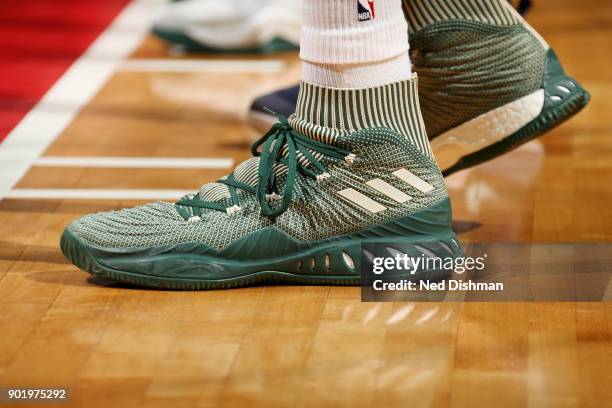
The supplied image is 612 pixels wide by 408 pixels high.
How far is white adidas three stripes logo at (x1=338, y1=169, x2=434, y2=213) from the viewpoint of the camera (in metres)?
1.26

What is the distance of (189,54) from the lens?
8.73 feet

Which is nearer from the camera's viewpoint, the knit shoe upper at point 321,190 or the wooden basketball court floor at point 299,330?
the wooden basketball court floor at point 299,330

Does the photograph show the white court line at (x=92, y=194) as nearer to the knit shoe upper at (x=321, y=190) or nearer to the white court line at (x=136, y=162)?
the white court line at (x=136, y=162)

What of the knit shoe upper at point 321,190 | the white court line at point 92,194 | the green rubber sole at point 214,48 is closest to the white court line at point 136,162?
the white court line at point 92,194

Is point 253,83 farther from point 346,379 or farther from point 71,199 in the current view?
point 346,379

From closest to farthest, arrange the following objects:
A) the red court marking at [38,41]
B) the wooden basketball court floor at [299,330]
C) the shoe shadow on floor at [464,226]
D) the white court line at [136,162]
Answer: the wooden basketball court floor at [299,330] → the shoe shadow on floor at [464,226] → the white court line at [136,162] → the red court marking at [38,41]

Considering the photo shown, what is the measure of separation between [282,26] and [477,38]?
1.21 meters

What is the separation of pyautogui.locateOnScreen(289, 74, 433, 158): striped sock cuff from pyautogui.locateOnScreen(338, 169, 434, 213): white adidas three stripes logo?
0.13 feet

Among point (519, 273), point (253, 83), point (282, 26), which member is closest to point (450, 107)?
point (519, 273)

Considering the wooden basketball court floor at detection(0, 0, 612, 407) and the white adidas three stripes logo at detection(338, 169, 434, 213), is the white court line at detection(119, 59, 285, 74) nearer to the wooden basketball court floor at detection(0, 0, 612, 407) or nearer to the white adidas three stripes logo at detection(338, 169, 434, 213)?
the wooden basketball court floor at detection(0, 0, 612, 407)

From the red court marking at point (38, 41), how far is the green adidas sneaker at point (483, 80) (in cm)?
84

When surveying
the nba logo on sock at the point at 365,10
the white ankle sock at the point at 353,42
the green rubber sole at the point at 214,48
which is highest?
the nba logo on sock at the point at 365,10

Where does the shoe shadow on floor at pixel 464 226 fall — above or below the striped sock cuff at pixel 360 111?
below

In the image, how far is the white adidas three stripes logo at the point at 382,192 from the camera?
1256 millimetres
